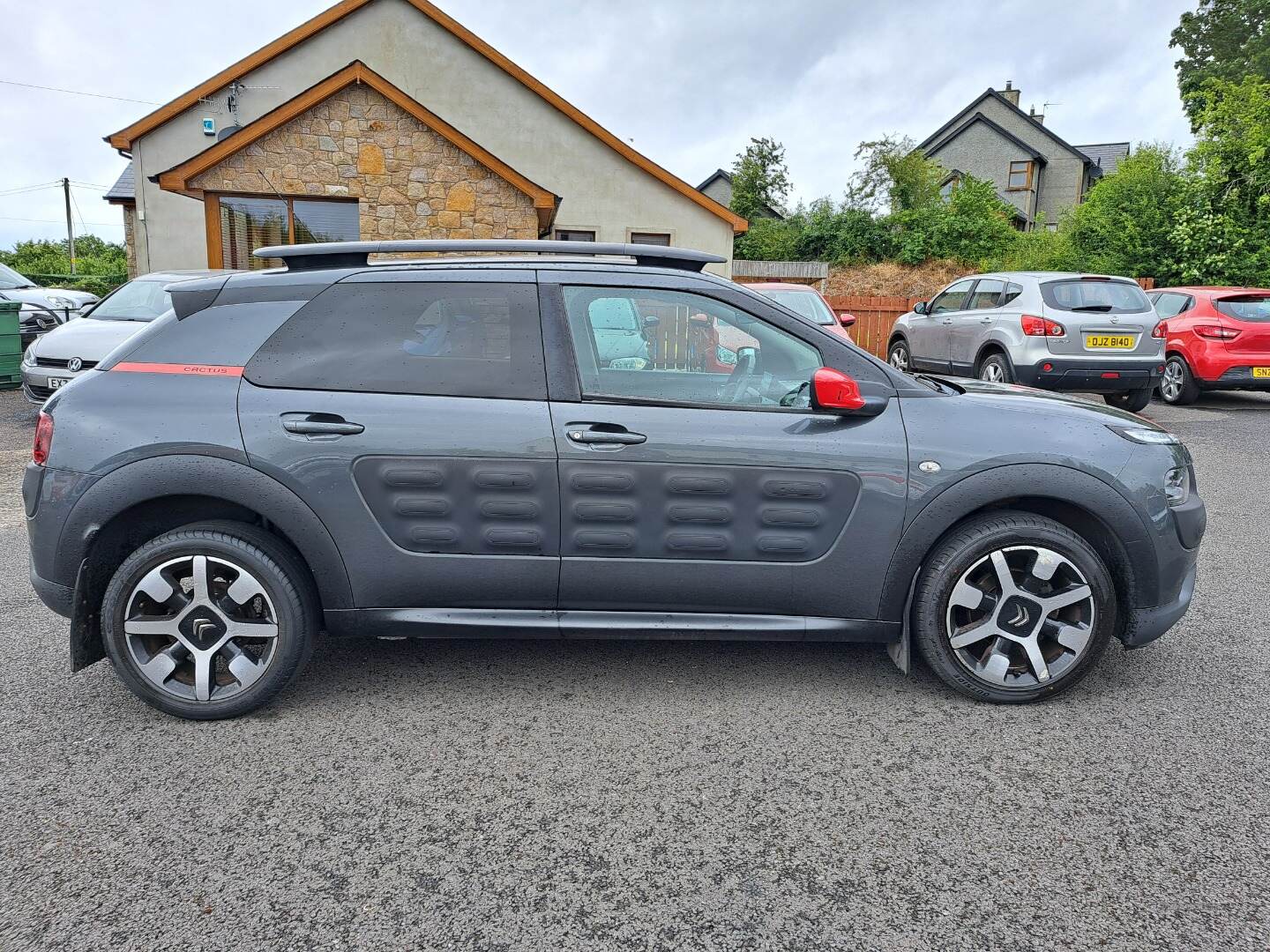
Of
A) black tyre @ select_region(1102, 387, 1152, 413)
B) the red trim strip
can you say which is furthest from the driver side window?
black tyre @ select_region(1102, 387, 1152, 413)

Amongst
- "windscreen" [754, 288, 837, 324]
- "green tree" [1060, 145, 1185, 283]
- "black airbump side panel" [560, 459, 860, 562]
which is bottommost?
"black airbump side panel" [560, 459, 860, 562]

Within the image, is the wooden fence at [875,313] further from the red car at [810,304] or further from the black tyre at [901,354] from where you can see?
the red car at [810,304]

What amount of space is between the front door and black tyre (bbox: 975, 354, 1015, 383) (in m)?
8.37

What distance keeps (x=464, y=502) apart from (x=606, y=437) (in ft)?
1.93

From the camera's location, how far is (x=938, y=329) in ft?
42.2

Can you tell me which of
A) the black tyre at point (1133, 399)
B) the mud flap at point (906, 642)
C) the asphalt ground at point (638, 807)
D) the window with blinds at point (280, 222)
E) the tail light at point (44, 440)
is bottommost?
the asphalt ground at point (638, 807)

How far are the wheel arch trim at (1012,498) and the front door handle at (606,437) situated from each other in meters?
1.09

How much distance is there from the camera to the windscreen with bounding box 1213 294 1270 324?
479 inches

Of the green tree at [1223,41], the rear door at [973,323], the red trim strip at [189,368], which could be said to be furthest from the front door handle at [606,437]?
the green tree at [1223,41]

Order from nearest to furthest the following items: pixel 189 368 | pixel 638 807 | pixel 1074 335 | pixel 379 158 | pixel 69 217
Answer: pixel 638 807 < pixel 189 368 < pixel 1074 335 < pixel 379 158 < pixel 69 217

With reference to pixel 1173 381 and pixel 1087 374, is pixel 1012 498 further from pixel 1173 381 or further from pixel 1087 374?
pixel 1173 381

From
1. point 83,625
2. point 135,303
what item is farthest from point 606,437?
point 135,303

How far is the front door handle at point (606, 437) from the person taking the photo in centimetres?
330

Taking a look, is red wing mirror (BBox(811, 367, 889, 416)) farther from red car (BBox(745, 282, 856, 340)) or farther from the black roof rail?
red car (BBox(745, 282, 856, 340))
